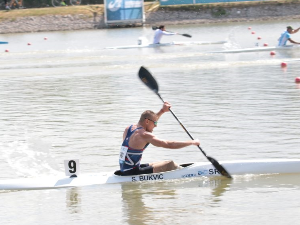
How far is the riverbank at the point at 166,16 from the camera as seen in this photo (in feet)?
180

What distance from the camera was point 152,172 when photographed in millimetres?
11062

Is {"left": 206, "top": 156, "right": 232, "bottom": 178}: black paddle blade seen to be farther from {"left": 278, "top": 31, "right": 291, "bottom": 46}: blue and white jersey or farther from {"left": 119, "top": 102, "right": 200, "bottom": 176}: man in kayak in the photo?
{"left": 278, "top": 31, "right": 291, "bottom": 46}: blue and white jersey

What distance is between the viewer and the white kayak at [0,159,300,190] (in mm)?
11102

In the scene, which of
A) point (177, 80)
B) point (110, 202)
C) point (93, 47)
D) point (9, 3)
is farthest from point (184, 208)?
point (9, 3)

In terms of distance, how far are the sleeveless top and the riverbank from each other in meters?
44.1

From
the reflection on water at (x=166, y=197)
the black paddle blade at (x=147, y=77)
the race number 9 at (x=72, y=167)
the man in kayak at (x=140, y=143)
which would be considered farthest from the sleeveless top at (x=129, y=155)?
the black paddle blade at (x=147, y=77)

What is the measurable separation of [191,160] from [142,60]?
18779mm

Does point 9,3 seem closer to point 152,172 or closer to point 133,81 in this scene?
point 133,81

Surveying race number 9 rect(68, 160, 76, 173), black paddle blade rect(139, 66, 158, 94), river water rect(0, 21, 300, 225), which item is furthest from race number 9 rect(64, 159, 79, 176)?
black paddle blade rect(139, 66, 158, 94)

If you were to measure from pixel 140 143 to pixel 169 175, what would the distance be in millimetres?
830

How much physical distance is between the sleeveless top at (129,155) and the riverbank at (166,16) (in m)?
44.1

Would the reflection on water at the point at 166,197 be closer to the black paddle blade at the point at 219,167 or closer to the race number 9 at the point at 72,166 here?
the black paddle blade at the point at 219,167

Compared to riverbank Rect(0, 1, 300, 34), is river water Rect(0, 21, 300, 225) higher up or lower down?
lower down

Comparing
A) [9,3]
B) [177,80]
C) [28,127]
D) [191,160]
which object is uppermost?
[9,3]
